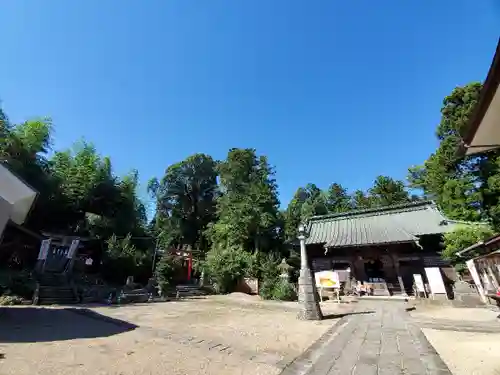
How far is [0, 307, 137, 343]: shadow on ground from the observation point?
5238mm

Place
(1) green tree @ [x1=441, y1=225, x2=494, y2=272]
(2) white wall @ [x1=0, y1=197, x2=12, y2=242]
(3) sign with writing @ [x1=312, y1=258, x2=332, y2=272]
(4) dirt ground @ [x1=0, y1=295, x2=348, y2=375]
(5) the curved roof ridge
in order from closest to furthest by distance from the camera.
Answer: (4) dirt ground @ [x1=0, y1=295, x2=348, y2=375] < (2) white wall @ [x1=0, y1=197, x2=12, y2=242] < (1) green tree @ [x1=441, y1=225, x2=494, y2=272] < (5) the curved roof ridge < (3) sign with writing @ [x1=312, y1=258, x2=332, y2=272]

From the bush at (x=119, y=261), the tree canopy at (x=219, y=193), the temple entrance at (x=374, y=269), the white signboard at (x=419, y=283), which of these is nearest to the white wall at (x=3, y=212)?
the tree canopy at (x=219, y=193)

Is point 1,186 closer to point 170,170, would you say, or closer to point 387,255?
point 387,255

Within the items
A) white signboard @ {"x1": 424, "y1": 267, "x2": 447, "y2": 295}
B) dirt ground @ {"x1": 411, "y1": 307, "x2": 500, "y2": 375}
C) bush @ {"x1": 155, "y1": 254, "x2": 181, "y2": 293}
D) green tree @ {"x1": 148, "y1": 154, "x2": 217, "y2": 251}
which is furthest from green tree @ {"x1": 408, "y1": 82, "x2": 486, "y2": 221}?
green tree @ {"x1": 148, "y1": 154, "x2": 217, "y2": 251}

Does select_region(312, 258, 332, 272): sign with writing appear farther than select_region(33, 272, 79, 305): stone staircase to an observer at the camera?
Yes

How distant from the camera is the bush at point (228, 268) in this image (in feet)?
57.1

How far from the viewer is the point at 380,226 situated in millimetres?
16781

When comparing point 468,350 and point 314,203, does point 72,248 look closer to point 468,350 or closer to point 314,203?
point 468,350

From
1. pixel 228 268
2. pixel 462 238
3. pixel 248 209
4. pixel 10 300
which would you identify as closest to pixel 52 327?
pixel 10 300

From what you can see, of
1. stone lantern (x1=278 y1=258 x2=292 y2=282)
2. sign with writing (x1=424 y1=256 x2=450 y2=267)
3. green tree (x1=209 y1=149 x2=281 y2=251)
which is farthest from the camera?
green tree (x1=209 y1=149 x2=281 y2=251)

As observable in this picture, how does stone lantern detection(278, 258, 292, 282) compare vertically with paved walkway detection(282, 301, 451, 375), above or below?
above

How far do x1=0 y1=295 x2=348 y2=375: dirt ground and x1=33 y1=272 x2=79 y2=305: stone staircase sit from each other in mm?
4461

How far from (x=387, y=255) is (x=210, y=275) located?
12.2 metres

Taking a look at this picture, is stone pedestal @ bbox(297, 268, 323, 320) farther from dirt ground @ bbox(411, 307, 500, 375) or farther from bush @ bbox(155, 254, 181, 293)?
bush @ bbox(155, 254, 181, 293)
